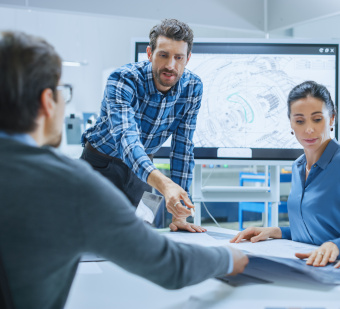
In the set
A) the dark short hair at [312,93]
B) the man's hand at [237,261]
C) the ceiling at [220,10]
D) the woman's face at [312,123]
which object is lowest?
the man's hand at [237,261]

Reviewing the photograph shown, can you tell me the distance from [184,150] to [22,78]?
138 centimetres

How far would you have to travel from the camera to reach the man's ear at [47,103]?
2.03 ft

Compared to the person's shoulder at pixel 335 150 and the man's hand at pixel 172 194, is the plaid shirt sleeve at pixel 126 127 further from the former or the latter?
the person's shoulder at pixel 335 150

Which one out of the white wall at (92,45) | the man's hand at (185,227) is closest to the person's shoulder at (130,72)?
the man's hand at (185,227)

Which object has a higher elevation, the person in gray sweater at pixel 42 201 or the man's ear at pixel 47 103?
the man's ear at pixel 47 103

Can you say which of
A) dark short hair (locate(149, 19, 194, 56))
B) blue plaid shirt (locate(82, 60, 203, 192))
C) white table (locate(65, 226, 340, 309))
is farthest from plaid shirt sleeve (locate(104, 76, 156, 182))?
white table (locate(65, 226, 340, 309))

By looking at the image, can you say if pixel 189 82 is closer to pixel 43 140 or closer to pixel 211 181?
pixel 43 140

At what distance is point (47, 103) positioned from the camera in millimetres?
624

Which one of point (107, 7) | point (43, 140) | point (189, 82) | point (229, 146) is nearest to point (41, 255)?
point (43, 140)

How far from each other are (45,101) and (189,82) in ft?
4.41

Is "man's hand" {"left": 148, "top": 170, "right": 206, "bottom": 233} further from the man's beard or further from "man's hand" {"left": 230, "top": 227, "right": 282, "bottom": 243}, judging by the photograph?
the man's beard

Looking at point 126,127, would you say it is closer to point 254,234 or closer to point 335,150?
point 254,234

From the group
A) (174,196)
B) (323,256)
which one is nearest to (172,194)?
(174,196)

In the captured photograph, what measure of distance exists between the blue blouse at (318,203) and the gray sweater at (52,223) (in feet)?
3.24
